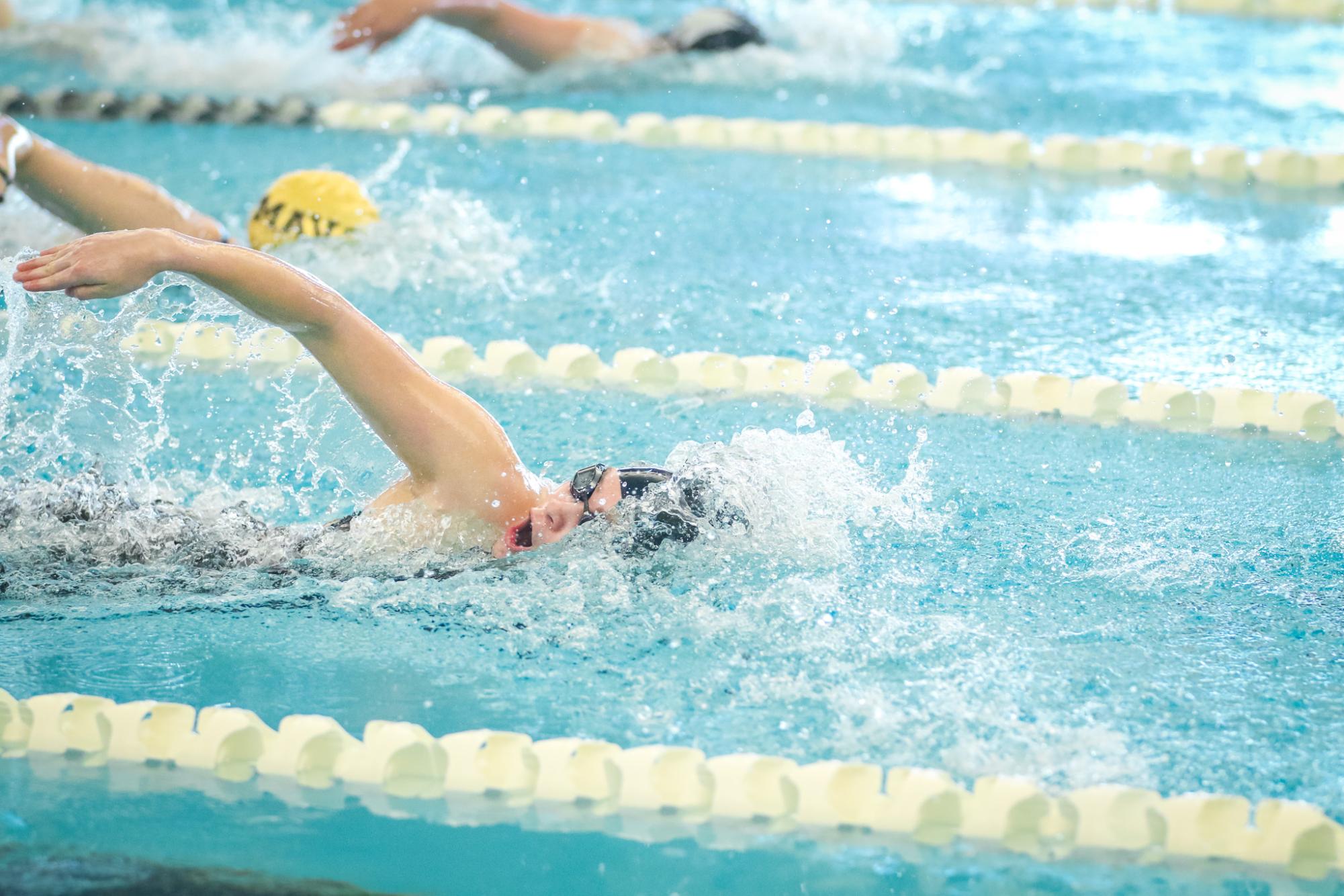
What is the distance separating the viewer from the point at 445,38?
5.71m

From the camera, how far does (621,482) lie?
2199 millimetres

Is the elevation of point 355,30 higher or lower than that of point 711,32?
lower

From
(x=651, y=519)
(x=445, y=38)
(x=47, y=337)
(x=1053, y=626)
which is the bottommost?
(x=1053, y=626)

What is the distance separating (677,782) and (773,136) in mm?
3279

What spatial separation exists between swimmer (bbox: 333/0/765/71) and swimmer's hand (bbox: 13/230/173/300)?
2.67 meters

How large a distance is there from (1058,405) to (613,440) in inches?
38.1

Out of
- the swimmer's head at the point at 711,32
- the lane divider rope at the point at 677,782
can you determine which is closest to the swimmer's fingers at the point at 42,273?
the lane divider rope at the point at 677,782

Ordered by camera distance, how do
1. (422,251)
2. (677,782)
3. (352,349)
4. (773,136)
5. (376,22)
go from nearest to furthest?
(677,782)
(352,349)
(422,251)
(376,22)
(773,136)

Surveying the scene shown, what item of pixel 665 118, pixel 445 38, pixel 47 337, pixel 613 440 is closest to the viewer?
pixel 47 337

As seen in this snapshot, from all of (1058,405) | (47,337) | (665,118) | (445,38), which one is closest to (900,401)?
(1058,405)

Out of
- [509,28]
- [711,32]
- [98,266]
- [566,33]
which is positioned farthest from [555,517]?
[711,32]

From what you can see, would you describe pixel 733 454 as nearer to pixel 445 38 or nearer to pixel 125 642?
pixel 125 642

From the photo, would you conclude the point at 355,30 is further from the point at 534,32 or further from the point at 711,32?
the point at 711,32

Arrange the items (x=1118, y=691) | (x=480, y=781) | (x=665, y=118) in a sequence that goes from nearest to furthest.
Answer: (x=480, y=781) < (x=1118, y=691) < (x=665, y=118)
